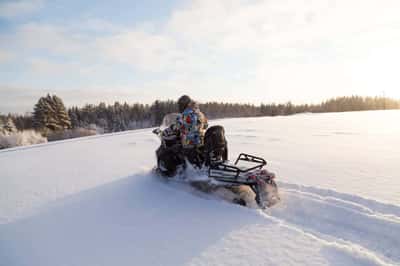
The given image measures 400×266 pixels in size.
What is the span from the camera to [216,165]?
11.2 ft

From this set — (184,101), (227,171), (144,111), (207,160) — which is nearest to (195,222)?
(227,171)

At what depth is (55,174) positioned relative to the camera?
5.27m

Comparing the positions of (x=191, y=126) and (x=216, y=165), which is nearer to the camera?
(x=216, y=165)

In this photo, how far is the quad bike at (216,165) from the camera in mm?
3129

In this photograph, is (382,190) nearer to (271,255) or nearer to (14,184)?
(271,255)

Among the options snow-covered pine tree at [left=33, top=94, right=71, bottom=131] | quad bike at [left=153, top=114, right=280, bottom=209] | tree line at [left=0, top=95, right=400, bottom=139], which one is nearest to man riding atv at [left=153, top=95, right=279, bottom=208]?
quad bike at [left=153, top=114, right=280, bottom=209]

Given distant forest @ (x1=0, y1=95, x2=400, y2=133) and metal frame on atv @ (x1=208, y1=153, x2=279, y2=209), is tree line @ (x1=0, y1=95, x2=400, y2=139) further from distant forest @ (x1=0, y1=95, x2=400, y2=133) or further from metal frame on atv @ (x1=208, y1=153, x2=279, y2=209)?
metal frame on atv @ (x1=208, y1=153, x2=279, y2=209)

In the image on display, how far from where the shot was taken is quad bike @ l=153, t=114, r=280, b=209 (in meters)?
3.13

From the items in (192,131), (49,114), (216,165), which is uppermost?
(49,114)

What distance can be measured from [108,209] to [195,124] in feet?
6.12

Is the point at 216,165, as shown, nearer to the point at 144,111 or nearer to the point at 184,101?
the point at 184,101

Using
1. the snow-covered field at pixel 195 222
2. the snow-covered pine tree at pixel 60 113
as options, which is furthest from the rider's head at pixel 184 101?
the snow-covered pine tree at pixel 60 113

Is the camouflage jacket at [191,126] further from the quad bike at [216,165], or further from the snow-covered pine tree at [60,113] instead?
the snow-covered pine tree at [60,113]

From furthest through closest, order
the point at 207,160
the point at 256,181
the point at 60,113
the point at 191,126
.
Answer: the point at 60,113 → the point at 191,126 → the point at 207,160 → the point at 256,181
